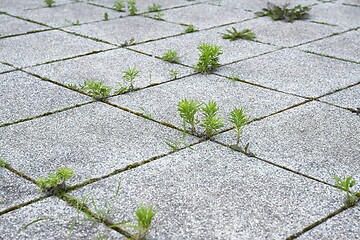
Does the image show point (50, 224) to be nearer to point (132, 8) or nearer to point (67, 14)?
point (132, 8)

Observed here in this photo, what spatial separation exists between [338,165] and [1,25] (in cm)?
422

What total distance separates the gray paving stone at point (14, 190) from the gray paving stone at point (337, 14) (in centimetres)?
434

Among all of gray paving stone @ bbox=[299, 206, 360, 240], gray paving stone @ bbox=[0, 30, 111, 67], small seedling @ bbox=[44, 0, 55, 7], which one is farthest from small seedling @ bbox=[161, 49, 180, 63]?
small seedling @ bbox=[44, 0, 55, 7]

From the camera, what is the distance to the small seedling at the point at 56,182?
2734mm

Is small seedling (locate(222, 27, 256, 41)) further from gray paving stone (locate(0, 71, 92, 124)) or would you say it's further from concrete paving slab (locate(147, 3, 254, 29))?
gray paving stone (locate(0, 71, 92, 124))

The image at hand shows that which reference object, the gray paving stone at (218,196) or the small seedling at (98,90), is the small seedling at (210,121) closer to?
the gray paving stone at (218,196)

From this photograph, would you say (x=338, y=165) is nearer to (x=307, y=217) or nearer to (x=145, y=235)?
(x=307, y=217)

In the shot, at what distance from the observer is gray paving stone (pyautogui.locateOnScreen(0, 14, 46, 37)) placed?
5.75 m

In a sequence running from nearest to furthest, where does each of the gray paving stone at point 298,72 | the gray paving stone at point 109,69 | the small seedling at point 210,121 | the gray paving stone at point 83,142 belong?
1. the gray paving stone at point 83,142
2. the small seedling at point 210,121
3. the gray paving stone at point 298,72
4. the gray paving stone at point 109,69

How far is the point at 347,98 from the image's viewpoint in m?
4.05

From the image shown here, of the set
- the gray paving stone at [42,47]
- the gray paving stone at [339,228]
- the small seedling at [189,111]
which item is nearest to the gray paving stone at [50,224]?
the gray paving stone at [339,228]

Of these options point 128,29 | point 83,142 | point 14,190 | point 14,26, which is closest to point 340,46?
point 128,29

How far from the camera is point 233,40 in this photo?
5.57m

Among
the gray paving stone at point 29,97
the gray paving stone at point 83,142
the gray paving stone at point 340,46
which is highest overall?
the gray paving stone at point 340,46
